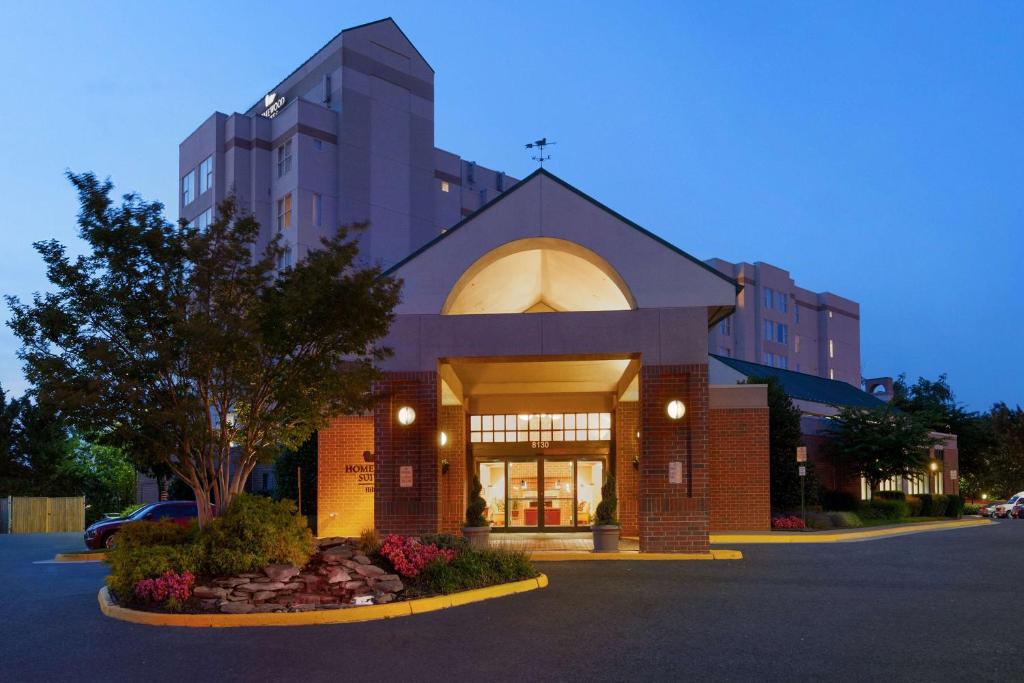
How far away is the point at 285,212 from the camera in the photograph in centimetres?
5519

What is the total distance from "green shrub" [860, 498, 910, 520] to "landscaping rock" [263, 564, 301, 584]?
28695mm

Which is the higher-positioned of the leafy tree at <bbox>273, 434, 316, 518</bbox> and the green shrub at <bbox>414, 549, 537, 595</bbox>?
the leafy tree at <bbox>273, 434, 316, 518</bbox>

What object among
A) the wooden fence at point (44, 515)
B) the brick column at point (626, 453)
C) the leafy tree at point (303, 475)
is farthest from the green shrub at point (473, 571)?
the wooden fence at point (44, 515)

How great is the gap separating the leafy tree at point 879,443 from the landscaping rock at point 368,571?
92.1 feet

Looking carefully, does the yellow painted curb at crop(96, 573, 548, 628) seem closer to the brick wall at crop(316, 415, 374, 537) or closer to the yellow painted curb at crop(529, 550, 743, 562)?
the yellow painted curb at crop(529, 550, 743, 562)

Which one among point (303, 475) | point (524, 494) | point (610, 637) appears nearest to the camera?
point (610, 637)

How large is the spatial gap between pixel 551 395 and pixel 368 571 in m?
16.1

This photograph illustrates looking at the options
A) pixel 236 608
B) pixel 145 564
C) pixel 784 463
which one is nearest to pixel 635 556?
pixel 236 608

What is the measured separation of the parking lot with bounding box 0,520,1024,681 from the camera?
9.53 metres

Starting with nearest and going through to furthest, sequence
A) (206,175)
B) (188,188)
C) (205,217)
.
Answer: (205,217) < (206,175) < (188,188)

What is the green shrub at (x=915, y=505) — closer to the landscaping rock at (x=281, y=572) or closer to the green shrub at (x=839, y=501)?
the green shrub at (x=839, y=501)

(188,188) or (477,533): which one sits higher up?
(188,188)

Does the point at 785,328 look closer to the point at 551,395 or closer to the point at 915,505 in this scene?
the point at 915,505

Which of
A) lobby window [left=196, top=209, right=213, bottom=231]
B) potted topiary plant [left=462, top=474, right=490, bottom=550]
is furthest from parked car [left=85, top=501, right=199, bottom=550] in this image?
lobby window [left=196, top=209, right=213, bottom=231]
